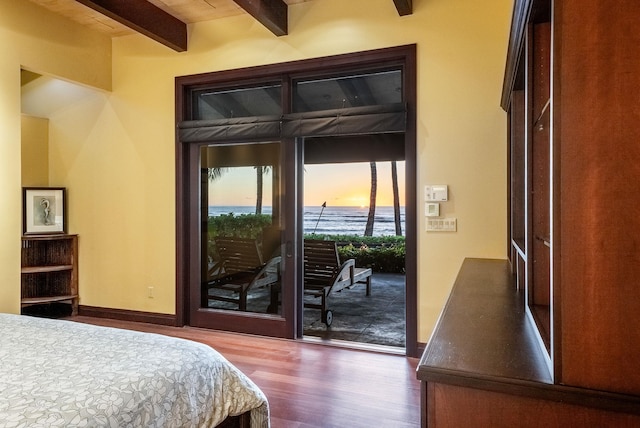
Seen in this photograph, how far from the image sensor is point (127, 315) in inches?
180

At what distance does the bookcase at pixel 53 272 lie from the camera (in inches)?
183

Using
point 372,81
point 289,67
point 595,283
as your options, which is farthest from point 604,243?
point 289,67

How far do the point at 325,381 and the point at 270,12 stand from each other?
310cm

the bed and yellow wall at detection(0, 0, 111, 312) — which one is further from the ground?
yellow wall at detection(0, 0, 111, 312)

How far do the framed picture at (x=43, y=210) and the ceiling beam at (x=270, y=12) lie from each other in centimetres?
313

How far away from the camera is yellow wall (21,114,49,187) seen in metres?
4.79

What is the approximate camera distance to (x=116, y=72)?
15.0ft

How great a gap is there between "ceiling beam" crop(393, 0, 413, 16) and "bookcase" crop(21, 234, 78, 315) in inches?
167

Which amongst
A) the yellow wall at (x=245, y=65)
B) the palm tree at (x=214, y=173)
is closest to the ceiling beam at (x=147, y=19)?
the yellow wall at (x=245, y=65)

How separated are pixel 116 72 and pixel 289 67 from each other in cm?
213

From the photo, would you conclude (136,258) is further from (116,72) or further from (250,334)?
(116,72)

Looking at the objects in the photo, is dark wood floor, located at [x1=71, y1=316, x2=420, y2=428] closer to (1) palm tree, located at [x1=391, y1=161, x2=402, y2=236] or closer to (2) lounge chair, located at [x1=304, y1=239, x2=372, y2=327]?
(2) lounge chair, located at [x1=304, y1=239, x2=372, y2=327]

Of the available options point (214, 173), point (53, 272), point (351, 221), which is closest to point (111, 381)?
point (214, 173)

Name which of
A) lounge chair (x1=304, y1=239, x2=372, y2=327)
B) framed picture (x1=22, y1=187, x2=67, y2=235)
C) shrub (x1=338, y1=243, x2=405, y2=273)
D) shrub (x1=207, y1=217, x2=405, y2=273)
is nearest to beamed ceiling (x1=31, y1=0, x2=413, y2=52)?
framed picture (x1=22, y1=187, x2=67, y2=235)
